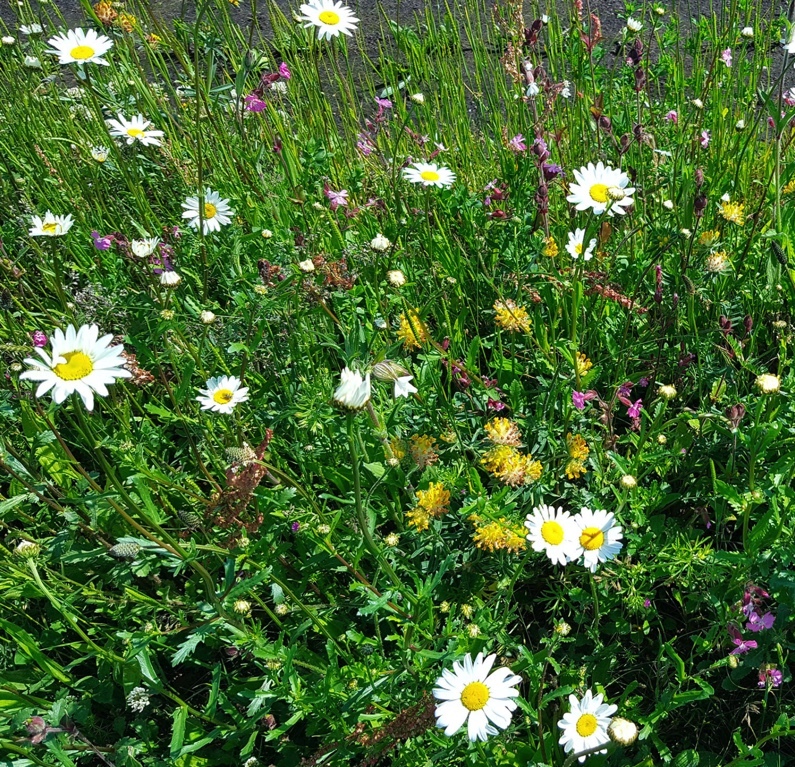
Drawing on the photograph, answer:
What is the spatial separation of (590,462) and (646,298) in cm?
74

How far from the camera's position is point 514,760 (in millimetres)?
1417

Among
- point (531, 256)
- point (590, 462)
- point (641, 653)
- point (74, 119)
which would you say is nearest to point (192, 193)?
point (74, 119)

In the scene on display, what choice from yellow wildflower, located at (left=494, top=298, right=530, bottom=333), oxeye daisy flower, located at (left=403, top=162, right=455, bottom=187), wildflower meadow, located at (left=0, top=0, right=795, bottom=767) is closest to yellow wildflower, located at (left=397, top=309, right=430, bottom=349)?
wildflower meadow, located at (left=0, top=0, right=795, bottom=767)

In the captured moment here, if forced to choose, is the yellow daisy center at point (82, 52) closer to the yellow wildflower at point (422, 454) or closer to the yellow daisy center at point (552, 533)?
the yellow wildflower at point (422, 454)

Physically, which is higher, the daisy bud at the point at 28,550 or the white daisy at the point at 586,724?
the daisy bud at the point at 28,550

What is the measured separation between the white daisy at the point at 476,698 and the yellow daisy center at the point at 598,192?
128 cm

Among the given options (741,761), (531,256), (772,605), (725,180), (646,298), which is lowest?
(741,761)

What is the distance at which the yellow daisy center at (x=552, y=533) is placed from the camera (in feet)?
4.81

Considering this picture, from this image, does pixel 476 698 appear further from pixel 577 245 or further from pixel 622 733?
pixel 577 245

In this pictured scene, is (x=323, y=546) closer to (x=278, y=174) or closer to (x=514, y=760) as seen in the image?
(x=514, y=760)

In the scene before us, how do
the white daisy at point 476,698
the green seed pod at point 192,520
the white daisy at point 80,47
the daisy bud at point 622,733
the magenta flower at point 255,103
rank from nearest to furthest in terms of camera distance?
1. the daisy bud at point 622,733
2. the white daisy at point 476,698
3. the green seed pod at point 192,520
4. the white daisy at point 80,47
5. the magenta flower at point 255,103

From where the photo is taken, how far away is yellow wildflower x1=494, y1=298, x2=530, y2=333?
6.25 feet

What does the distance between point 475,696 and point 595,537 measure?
1.45 feet

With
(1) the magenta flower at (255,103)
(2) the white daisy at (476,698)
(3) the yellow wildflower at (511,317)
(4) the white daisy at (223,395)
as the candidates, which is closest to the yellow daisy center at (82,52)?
(1) the magenta flower at (255,103)
